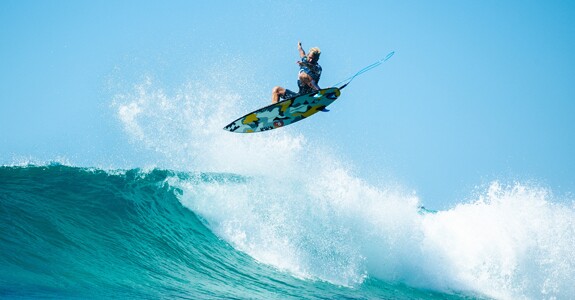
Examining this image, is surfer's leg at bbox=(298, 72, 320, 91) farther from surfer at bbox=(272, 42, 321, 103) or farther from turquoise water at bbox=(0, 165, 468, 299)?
turquoise water at bbox=(0, 165, 468, 299)

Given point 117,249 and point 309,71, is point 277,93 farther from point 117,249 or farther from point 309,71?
point 117,249

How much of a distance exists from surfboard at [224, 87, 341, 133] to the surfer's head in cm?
65

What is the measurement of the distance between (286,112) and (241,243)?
126 inches

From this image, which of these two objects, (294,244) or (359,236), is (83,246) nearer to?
(294,244)

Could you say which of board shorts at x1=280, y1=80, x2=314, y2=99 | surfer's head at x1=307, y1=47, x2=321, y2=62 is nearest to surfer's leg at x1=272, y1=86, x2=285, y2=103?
board shorts at x1=280, y1=80, x2=314, y2=99

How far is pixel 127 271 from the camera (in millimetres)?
6309

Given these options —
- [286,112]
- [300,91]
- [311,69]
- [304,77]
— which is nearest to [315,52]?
[311,69]

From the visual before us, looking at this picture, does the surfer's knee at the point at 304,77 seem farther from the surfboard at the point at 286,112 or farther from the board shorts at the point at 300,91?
the surfboard at the point at 286,112

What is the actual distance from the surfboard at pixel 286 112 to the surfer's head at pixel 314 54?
0.65 m

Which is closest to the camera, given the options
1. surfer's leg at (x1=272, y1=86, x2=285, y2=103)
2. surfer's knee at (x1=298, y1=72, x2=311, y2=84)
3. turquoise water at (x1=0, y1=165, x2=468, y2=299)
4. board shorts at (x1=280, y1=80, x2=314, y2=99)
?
turquoise water at (x1=0, y1=165, x2=468, y2=299)

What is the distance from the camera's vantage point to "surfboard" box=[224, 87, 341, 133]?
820 cm

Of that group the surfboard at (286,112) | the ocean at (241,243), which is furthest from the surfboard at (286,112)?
the ocean at (241,243)

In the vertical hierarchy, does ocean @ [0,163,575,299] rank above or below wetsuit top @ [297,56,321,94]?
below

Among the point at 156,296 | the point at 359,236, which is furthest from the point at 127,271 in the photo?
the point at 359,236
